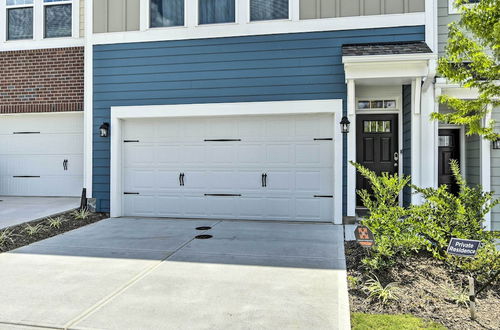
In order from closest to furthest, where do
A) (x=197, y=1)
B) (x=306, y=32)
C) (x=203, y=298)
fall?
(x=203, y=298) → (x=306, y=32) → (x=197, y=1)

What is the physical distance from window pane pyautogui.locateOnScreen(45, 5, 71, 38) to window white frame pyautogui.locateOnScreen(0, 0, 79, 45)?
0.30 ft

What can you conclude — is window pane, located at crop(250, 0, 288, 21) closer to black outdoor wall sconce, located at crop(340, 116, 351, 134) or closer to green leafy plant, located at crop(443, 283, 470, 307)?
black outdoor wall sconce, located at crop(340, 116, 351, 134)

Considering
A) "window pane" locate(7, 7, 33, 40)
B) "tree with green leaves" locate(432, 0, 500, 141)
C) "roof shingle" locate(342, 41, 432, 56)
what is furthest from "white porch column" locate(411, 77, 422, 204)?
"window pane" locate(7, 7, 33, 40)

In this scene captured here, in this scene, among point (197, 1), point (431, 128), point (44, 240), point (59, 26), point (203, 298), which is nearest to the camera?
point (203, 298)

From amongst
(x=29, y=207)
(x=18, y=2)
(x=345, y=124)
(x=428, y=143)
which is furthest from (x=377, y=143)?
(x=18, y=2)

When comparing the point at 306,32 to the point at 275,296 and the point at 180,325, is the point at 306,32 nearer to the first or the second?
the point at 275,296

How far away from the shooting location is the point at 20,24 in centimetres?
948

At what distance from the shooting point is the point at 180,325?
3.21m

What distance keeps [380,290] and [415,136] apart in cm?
420

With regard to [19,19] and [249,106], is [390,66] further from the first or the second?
[19,19]

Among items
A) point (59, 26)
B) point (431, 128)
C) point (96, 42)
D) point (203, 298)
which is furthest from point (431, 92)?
point (59, 26)

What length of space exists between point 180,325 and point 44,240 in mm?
4075

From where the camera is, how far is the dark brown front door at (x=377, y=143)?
26.8ft

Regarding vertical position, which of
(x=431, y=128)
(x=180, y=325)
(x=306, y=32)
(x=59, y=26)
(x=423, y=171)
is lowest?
(x=180, y=325)
